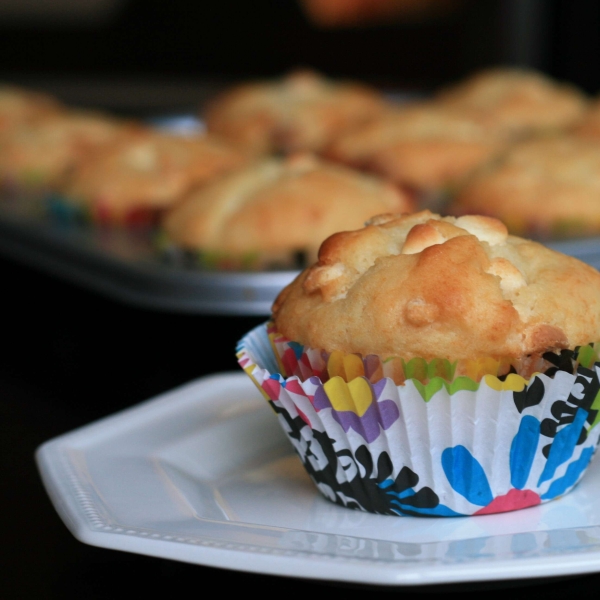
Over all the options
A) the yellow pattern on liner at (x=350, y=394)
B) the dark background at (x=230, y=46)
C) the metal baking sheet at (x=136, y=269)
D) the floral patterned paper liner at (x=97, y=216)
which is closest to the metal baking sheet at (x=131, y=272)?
the metal baking sheet at (x=136, y=269)

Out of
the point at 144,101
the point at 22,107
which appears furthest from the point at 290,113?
the point at 144,101

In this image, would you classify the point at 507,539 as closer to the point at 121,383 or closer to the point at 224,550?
the point at 224,550

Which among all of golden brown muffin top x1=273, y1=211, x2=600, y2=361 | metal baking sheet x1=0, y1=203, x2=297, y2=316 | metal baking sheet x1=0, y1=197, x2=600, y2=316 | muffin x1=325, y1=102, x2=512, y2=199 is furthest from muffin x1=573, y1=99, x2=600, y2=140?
golden brown muffin top x1=273, y1=211, x2=600, y2=361

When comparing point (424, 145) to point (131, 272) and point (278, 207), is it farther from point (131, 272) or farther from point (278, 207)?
point (131, 272)

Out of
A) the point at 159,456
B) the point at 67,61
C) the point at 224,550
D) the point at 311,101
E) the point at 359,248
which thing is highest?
the point at 359,248

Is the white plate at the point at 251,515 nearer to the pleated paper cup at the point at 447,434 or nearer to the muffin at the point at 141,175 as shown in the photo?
the pleated paper cup at the point at 447,434

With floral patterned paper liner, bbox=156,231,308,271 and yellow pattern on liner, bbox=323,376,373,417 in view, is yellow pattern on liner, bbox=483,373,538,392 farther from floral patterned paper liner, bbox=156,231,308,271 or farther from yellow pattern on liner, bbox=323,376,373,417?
floral patterned paper liner, bbox=156,231,308,271

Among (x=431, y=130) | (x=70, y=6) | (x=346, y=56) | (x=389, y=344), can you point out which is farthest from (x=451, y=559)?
(x=70, y=6)
